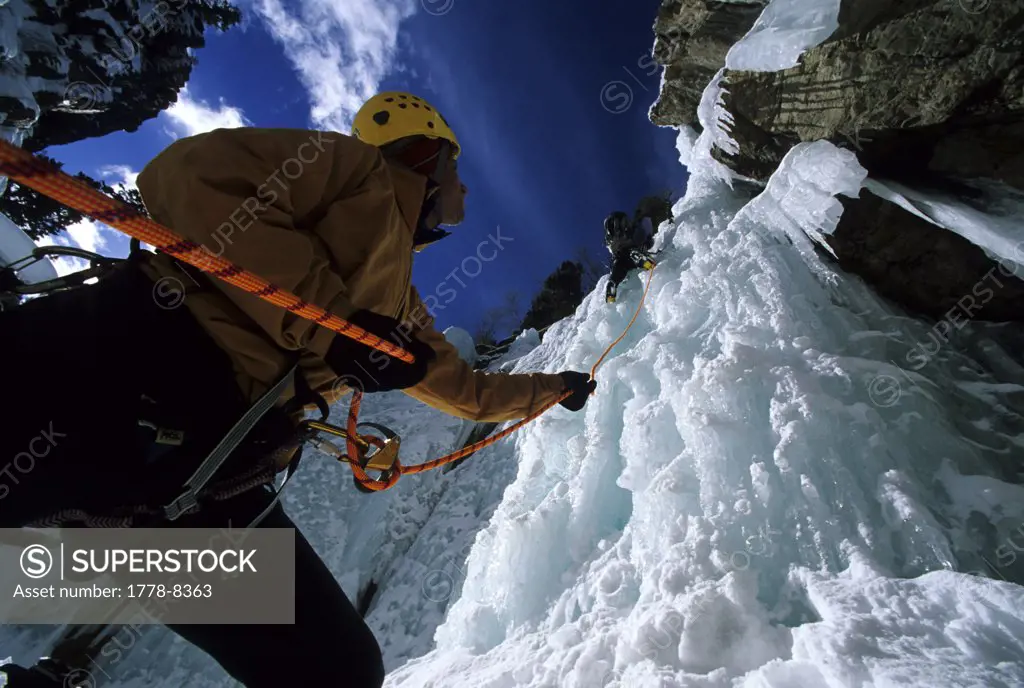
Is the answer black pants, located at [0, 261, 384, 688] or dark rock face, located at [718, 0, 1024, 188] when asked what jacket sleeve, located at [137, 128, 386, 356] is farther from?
dark rock face, located at [718, 0, 1024, 188]

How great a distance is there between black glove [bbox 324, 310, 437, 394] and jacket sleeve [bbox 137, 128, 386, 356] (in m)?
0.04

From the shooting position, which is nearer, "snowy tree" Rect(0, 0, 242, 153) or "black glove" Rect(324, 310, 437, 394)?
"black glove" Rect(324, 310, 437, 394)

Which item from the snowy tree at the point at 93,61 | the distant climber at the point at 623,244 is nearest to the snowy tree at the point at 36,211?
the snowy tree at the point at 93,61

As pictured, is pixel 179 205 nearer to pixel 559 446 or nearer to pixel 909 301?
pixel 559 446

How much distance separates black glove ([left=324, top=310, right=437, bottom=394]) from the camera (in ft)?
5.18

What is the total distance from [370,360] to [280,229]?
1.51ft

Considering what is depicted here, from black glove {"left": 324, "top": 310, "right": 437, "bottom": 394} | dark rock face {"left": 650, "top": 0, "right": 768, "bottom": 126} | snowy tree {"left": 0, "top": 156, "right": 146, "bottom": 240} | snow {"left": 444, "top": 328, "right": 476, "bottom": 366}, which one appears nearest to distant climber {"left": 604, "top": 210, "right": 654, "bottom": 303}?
dark rock face {"left": 650, "top": 0, "right": 768, "bottom": 126}

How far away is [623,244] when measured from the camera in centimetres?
758

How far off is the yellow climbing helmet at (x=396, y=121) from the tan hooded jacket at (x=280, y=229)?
28 centimetres

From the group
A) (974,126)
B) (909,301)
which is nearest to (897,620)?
(909,301)

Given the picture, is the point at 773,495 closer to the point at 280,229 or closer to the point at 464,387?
the point at 464,387

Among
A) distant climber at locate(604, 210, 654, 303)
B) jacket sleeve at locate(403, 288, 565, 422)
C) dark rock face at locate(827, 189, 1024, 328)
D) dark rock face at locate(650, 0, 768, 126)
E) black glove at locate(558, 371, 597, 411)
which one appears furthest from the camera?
distant climber at locate(604, 210, 654, 303)

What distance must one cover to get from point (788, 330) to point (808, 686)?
294 cm

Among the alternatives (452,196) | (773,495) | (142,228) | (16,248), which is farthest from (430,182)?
(16,248)
